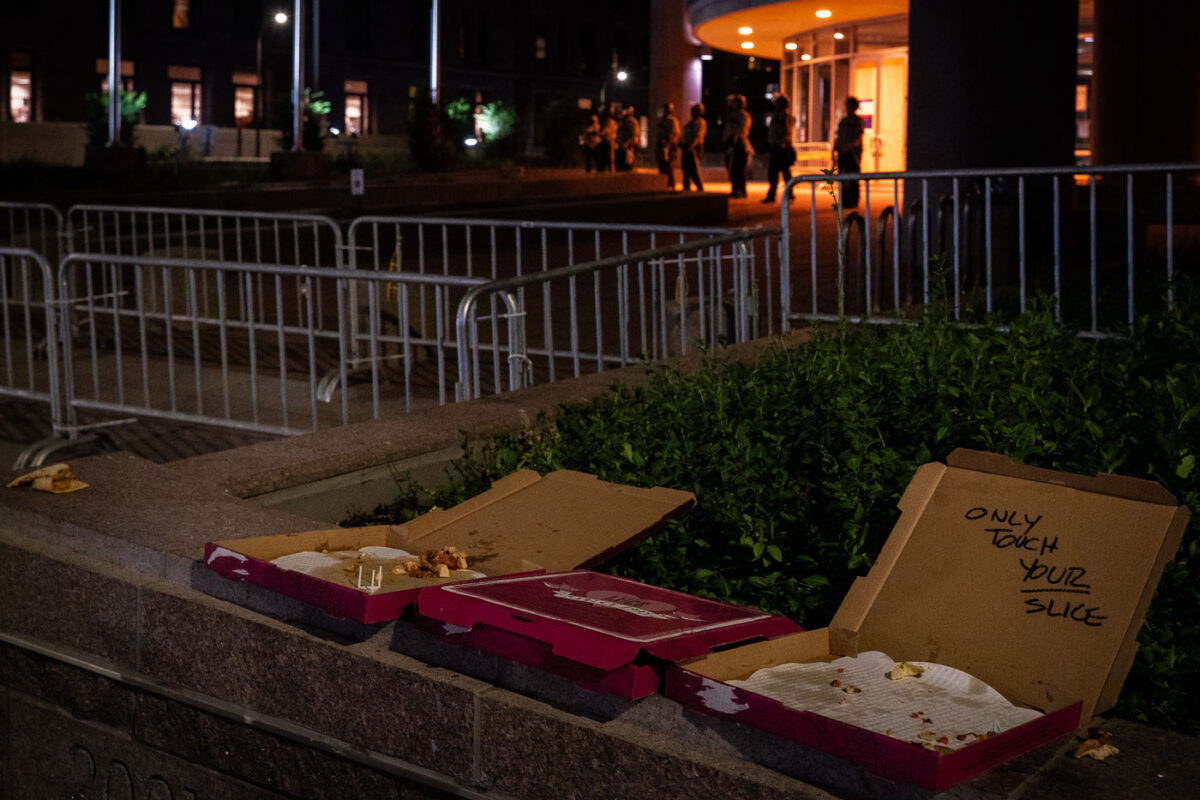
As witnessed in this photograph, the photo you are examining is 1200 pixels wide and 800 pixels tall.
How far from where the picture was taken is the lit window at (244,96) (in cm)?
5556

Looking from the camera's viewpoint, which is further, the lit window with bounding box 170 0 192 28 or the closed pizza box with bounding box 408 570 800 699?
the lit window with bounding box 170 0 192 28

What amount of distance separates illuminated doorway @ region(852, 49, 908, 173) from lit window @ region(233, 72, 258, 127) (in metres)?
30.0

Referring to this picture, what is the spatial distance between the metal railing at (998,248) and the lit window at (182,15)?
40474 millimetres

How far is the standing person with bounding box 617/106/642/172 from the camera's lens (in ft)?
123

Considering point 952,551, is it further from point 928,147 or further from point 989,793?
point 928,147

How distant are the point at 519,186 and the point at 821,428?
24721mm

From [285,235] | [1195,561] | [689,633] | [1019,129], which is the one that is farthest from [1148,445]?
[285,235]

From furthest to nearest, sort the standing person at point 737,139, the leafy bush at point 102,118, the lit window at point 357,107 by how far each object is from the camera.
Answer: the lit window at point 357,107
the leafy bush at point 102,118
the standing person at point 737,139

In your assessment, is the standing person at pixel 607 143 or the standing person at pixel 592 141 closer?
the standing person at pixel 592 141

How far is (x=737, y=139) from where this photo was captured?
92.8 ft

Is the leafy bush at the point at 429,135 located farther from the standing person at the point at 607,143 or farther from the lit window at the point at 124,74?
the lit window at the point at 124,74

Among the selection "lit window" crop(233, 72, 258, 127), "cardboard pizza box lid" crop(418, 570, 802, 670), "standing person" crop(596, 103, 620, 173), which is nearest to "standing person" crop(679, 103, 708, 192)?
"standing person" crop(596, 103, 620, 173)

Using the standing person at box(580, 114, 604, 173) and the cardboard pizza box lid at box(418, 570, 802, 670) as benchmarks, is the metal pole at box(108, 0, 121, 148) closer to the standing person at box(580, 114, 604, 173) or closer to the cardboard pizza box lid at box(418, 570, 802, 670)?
the standing person at box(580, 114, 604, 173)

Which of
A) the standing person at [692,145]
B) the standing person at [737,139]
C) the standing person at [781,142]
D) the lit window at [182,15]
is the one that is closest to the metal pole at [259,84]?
the lit window at [182,15]
